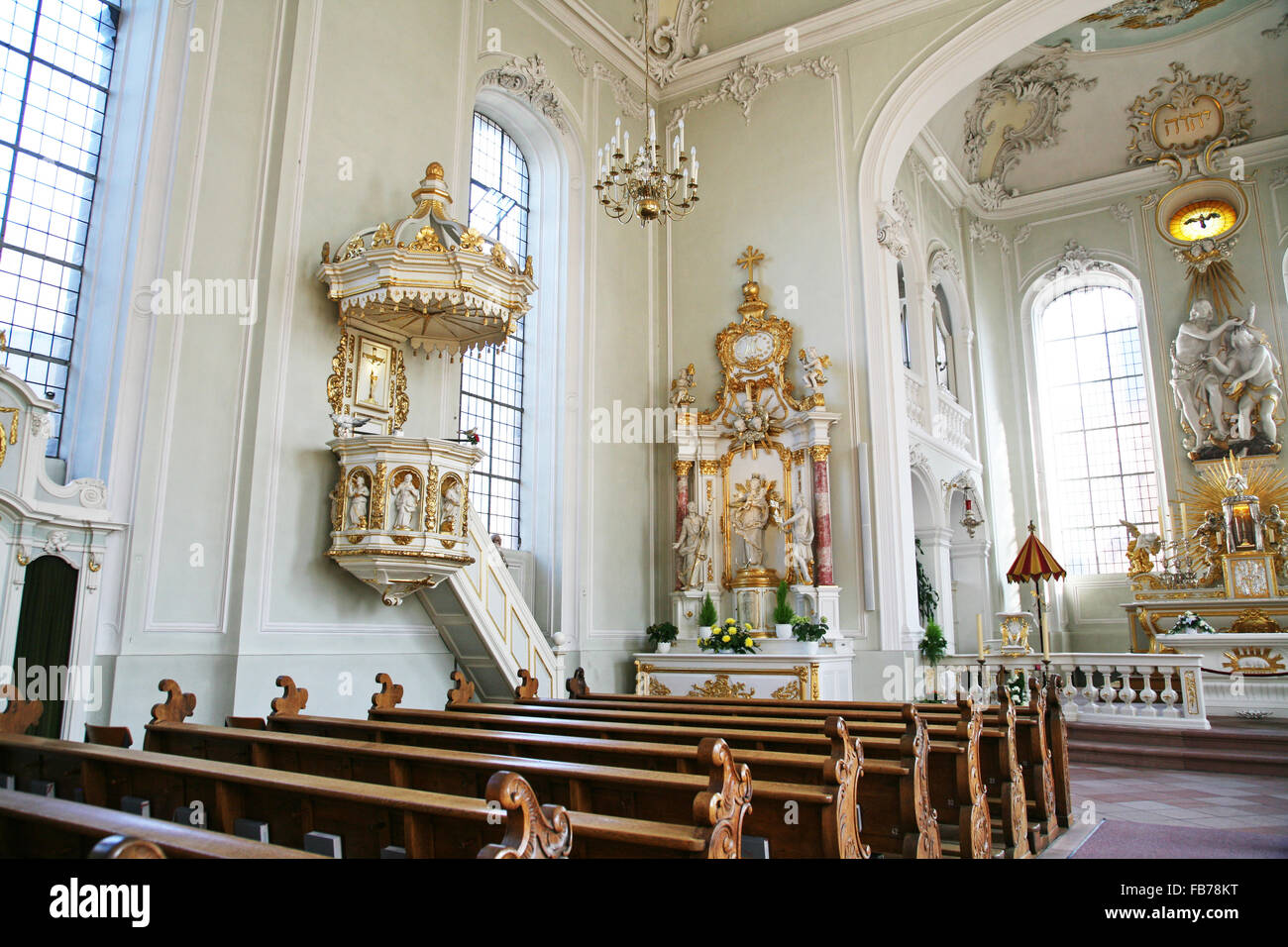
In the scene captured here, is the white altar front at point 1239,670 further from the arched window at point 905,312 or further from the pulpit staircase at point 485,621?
the pulpit staircase at point 485,621

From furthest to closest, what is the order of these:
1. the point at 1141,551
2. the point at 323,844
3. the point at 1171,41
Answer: the point at 1141,551 → the point at 1171,41 → the point at 323,844

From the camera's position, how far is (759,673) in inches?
354

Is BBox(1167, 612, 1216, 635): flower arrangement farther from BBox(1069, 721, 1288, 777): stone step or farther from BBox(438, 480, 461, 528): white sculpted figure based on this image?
BBox(438, 480, 461, 528): white sculpted figure

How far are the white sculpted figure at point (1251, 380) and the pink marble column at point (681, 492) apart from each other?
8905mm

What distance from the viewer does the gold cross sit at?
1085 cm

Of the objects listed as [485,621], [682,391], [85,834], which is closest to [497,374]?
[682,391]

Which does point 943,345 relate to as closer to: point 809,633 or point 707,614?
point 707,614

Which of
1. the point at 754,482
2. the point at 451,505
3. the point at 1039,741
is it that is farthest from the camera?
the point at 754,482

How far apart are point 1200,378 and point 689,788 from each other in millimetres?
14228

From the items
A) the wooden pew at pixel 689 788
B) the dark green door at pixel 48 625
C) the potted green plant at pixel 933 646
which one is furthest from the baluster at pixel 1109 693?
the dark green door at pixel 48 625

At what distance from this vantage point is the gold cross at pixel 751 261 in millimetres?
10852

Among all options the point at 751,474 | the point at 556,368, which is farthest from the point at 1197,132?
the point at 556,368
